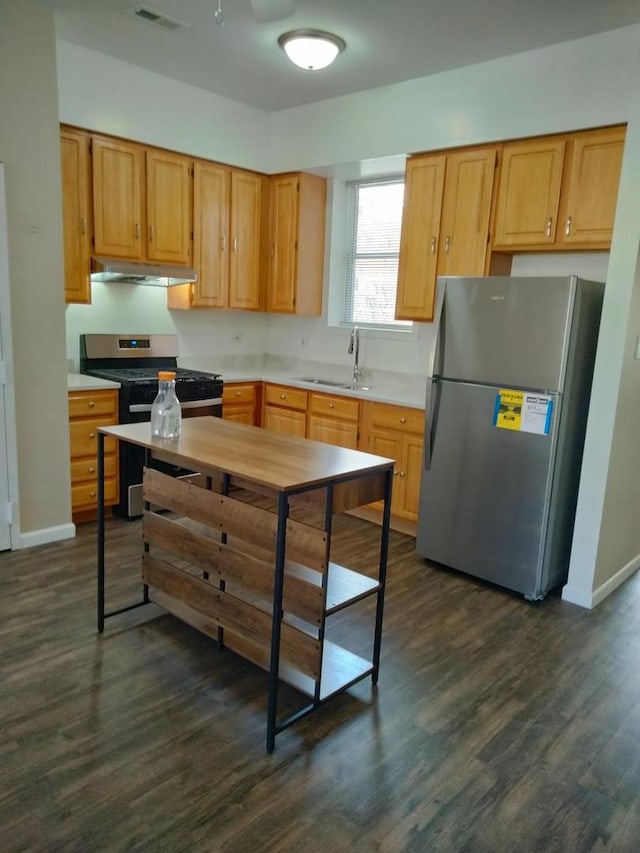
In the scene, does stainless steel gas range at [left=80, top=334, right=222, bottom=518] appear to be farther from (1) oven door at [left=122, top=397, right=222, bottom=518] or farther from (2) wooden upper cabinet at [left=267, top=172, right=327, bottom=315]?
(2) wooden upper cabinet at [left=267, top=172, right=327, bottom=315]

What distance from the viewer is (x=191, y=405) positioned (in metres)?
4.27

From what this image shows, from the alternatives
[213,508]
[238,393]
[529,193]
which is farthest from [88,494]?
[529,193]

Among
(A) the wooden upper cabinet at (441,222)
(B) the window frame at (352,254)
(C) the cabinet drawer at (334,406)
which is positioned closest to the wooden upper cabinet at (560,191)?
(A) the wooden upper cabinet at (441,222)

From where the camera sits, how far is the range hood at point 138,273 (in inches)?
155

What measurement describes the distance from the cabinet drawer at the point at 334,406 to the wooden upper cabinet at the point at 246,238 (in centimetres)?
109

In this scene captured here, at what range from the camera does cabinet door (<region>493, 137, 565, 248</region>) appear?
342cm

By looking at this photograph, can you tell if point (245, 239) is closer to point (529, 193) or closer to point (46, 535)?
point (529, 193)

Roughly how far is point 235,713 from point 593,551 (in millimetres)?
1976

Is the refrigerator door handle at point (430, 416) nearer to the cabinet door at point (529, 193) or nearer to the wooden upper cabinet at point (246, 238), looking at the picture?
the cabinet door at point (529, 193)

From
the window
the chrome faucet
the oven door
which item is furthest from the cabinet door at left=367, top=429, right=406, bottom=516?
the oven door

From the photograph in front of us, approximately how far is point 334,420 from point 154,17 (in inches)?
102

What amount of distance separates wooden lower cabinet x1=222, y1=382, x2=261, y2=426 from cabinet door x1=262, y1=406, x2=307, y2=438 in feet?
0.32

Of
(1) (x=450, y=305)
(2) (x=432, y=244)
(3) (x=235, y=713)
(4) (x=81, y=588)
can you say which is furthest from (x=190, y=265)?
(3) (x=235, y=713)

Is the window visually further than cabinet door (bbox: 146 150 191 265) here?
Yes
